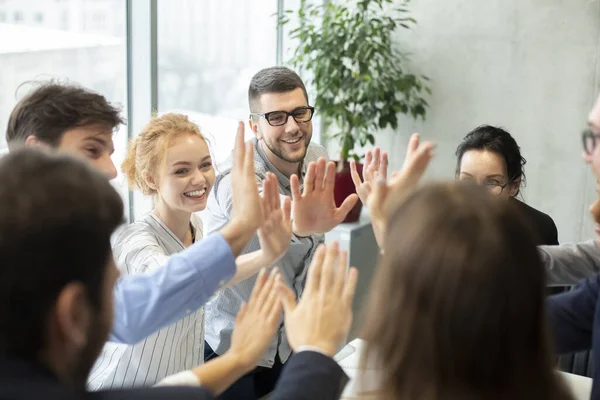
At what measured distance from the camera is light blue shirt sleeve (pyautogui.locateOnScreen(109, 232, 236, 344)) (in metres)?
1.49

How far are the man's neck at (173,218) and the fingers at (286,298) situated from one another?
841 millimetres

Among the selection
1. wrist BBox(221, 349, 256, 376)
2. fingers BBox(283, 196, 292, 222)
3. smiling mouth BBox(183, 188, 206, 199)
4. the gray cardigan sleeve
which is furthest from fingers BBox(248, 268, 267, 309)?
the gray cardigan sleeve

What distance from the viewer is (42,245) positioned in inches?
32.3

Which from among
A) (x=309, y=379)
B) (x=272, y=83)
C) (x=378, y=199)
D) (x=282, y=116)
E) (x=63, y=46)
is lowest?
(x=309, y=379)

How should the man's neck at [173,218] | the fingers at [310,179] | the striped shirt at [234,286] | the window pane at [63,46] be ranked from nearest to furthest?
the fingers at [310,179], the man's neck at [173,218], the striped shirt at [234,286], the window pane at [63,46]

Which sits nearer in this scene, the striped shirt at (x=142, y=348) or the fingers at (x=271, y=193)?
the fingers at (x=271, y=193)

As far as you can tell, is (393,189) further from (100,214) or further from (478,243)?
(100,214)

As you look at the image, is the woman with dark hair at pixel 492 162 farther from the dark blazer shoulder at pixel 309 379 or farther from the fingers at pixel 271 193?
the dark blazer shoulder at pixel 309 379

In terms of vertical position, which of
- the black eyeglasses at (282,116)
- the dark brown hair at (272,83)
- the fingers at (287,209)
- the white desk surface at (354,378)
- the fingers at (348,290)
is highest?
the dark brown hair at (272,83)

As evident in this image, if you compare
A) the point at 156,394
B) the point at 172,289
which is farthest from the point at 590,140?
the point at 156,394

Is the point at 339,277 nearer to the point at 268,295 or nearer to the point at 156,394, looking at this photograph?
the point at 268,295

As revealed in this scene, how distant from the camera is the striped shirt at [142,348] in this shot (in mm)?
1861

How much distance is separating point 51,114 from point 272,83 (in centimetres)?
129

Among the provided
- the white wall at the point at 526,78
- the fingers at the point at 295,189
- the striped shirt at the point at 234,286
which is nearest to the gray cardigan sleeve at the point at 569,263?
the fingers at the point at 295,189
